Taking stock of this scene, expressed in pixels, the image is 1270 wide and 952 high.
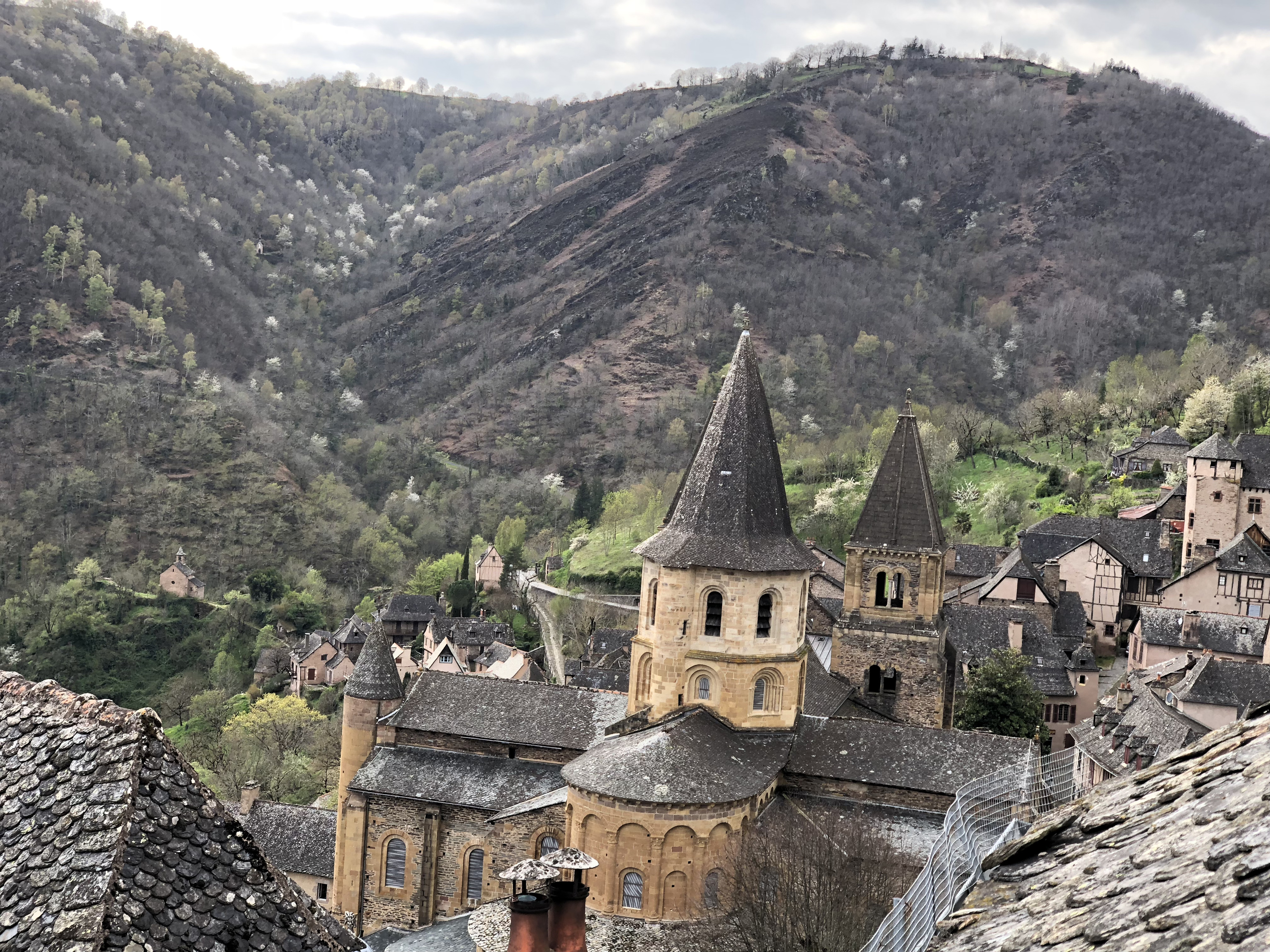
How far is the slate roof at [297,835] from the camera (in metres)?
43.0

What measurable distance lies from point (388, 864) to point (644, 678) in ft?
31.5

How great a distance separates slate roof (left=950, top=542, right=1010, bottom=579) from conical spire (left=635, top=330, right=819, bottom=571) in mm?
43631

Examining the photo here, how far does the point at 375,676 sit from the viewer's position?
120ft

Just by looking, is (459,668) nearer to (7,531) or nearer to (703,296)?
(7,531)

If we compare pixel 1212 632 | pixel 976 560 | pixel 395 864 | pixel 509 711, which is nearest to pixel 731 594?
pixel 509 711

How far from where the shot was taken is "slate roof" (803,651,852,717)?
36.0 m

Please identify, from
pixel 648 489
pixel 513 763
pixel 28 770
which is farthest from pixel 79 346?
pixel 28 770

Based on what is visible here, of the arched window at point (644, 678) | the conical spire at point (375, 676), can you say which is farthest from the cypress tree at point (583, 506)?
the arched window at point (644, 678)

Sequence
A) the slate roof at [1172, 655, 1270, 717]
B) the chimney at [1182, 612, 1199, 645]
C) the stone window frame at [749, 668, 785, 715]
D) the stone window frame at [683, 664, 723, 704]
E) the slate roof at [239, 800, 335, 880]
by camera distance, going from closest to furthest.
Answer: the stone window frame at [683, 664, 723, 704] < the stone window frame at [749, 668, 785, 715] < the slate roof at [1172, 655, 1270, 717] < the slate roof at [239, 800, 335, 880] < the chimney at [1182, 612, 1199, 645]

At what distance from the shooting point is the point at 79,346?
137 meters

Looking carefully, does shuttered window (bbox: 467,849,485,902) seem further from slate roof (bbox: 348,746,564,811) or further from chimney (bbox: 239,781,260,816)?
chimney (bbox: 239,781,260,816)

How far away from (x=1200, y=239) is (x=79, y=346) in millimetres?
152690

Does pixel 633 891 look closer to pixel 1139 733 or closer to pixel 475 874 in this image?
pixel 475 874

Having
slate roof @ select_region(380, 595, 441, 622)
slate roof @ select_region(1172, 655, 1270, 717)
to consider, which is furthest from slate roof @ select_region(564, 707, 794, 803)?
slate roof @ select_region(380, 595, 441, 622)
